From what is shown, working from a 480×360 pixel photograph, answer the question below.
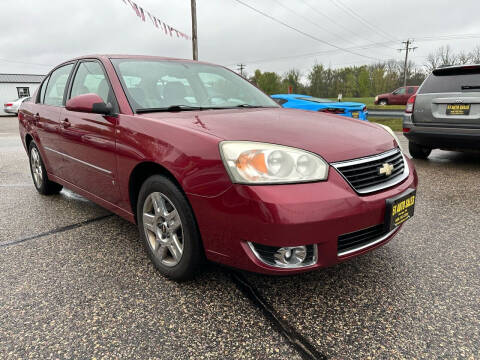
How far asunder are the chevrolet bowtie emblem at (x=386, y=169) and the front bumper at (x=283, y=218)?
0.17 meters

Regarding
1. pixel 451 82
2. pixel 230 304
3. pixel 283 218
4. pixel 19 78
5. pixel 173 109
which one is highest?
pixel 19 78

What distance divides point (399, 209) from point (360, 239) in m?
0.32

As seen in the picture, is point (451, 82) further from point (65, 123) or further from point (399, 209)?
point (65, 123)

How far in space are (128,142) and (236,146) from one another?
86 centimetres

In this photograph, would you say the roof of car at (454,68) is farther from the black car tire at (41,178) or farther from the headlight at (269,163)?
the black car tire at (41,178)

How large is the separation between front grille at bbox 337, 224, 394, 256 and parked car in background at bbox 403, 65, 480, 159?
3.78 meters

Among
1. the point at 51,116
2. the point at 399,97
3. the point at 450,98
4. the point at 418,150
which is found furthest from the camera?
the point at 399,97

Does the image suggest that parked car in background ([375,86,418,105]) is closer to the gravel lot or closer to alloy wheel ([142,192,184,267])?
the gravel lot

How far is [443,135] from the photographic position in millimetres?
5117

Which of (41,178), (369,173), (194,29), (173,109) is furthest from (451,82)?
(194,29)

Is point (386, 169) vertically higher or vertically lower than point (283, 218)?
higher

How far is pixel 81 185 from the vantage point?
3127mm

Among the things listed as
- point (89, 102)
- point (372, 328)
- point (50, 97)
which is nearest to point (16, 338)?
point (89, 102)

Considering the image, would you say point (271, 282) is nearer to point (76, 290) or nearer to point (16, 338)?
point (76, 290)
